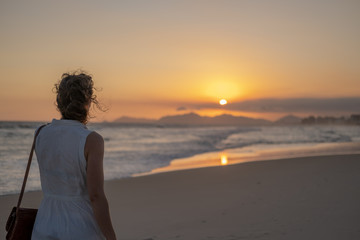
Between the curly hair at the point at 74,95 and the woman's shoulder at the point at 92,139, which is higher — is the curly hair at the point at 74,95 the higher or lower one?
the higher one

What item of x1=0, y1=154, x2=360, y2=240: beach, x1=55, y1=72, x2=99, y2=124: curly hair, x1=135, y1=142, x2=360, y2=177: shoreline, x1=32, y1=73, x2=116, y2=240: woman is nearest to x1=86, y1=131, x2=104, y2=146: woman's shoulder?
x1=32, y1=73, x2=116, y2=240: woman

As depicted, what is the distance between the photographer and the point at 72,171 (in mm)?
1941

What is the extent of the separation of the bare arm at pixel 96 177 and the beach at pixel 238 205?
3377 millimetres

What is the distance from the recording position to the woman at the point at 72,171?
1905 millimetres

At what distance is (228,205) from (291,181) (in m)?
2.51

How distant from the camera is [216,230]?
543cm

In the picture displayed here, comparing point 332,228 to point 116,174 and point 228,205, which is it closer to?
point 228,205

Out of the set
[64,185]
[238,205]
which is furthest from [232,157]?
[64,185]

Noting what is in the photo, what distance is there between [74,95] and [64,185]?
511 mm

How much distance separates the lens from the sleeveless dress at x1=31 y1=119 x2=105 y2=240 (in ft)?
6.30

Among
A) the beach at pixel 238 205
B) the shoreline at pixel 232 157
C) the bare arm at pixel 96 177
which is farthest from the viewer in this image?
the shoreline at pixel 232 157

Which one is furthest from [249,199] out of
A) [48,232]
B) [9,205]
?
[48,232]

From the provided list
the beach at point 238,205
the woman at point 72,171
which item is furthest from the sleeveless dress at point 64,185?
the beach at point 238,205

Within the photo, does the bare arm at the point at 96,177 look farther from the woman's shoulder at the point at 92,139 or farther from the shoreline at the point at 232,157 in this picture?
the shoreline at the point at 232,157
